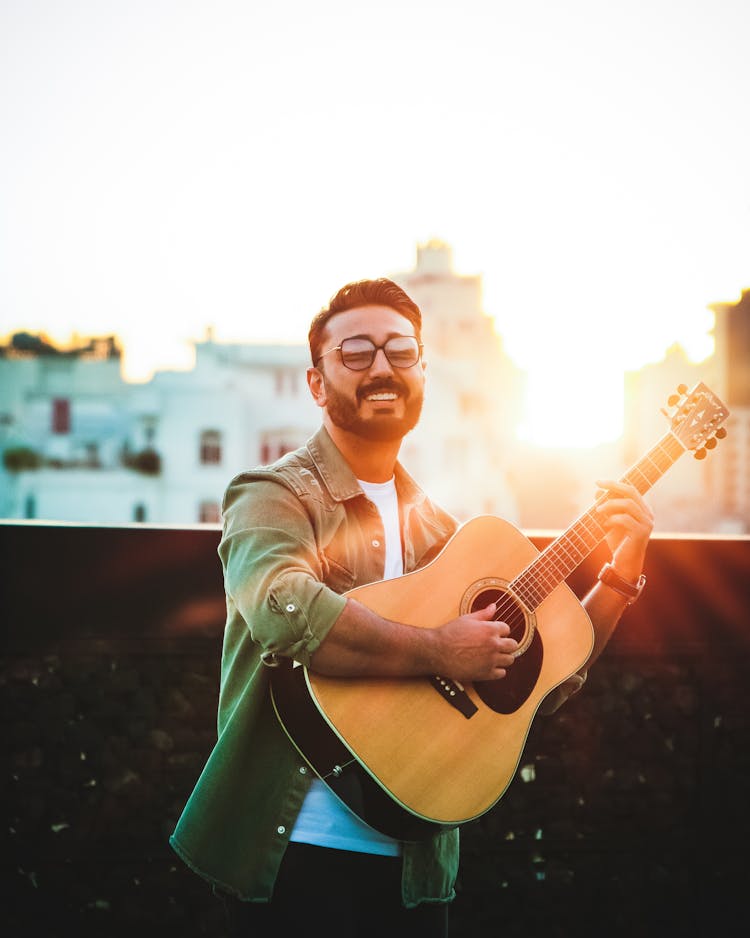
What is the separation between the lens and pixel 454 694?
5.92 ft

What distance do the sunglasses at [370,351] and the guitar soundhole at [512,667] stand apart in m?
0.54

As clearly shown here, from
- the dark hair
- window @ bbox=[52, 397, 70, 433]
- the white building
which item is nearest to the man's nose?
the dark hair

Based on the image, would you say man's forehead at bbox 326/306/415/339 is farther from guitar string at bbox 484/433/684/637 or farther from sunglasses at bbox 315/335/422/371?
guitar string at bbox 484/433/684/637

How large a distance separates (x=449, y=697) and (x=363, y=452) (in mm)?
555

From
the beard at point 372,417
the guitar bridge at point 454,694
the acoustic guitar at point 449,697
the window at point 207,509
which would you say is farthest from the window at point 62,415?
the guitar bridge at point 454,694

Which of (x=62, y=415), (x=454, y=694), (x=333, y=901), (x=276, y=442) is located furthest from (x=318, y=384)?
(x=62, y=415)

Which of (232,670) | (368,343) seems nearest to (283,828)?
(232,670)

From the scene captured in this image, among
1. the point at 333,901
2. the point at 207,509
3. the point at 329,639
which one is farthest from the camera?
the point at 207,509

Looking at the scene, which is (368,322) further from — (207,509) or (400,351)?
(207,509)

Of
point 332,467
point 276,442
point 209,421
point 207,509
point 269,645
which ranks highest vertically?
point 209,421

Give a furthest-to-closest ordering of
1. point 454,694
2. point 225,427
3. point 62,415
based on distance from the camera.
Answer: point 62,415 → point 225,427 → point 454,694

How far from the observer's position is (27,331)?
133 feet

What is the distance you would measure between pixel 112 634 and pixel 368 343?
4.98ft

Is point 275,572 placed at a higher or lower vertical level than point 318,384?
lower
